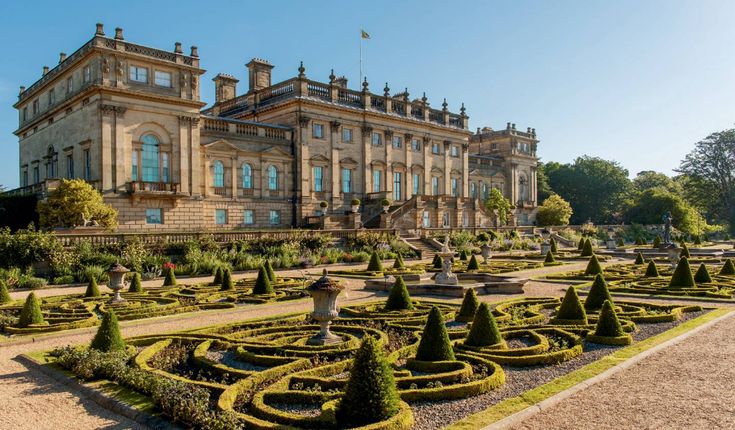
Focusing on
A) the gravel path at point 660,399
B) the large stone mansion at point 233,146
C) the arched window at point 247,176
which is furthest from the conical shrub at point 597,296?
the arched window at point 247,176

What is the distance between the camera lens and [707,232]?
69.7 metres

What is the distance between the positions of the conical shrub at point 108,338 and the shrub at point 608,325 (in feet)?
28.0

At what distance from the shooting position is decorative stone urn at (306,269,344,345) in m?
10.9

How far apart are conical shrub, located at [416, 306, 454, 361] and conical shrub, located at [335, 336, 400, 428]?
2.65 meters

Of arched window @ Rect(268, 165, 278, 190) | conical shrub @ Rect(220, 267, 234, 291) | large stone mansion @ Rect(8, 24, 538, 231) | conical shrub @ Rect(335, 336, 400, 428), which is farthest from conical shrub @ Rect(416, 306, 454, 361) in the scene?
arched window @ Rect(268, 165, 278, 190)

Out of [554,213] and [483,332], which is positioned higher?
[554,213]

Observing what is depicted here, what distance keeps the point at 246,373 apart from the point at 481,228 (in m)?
42.7

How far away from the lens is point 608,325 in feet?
36.6

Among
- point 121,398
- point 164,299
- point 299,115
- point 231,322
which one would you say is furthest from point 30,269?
point 299,115

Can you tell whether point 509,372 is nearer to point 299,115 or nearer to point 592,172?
point 299,115

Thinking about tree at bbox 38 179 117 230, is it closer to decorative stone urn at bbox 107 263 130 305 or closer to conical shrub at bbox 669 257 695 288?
decorative stone urn at bbox 107 263 130 305

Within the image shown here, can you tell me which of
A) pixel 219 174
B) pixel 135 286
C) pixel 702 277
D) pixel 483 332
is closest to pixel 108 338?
pixel 483 332

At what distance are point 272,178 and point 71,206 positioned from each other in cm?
1636

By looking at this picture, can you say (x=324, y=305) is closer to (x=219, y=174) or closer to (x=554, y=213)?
(x=219, y=174)
